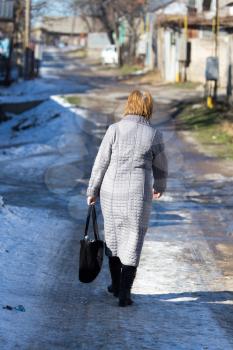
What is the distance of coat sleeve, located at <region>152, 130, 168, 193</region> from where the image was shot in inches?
263

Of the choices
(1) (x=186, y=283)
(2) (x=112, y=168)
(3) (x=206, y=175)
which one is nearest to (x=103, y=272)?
(1) (x=186, y=283)

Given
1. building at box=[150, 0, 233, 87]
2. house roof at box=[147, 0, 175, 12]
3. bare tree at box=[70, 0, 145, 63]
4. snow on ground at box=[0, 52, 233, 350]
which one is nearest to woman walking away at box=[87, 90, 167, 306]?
snow on ground at box=[0, 52, 233, 350]

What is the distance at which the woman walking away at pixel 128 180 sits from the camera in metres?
6.57

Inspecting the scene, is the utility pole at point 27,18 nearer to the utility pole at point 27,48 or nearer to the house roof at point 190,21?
the utility pole at point 27,48

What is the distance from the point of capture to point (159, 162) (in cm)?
671

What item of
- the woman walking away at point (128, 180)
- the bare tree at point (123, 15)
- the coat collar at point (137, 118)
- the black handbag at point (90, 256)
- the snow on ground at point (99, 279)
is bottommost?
the snow on ground at point (99, 279)

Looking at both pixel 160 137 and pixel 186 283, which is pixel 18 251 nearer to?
pixel 186 283

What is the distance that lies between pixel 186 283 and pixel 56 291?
1179 millimetres

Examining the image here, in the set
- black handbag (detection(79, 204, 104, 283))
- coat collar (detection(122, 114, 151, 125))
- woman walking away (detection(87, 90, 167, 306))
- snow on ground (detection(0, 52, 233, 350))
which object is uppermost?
coat collar (detection(122, 114, 151, 125))

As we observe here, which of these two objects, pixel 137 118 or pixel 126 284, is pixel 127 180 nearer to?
pixel 137 118

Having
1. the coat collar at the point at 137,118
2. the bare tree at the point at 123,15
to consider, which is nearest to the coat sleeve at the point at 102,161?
Answer: the coat collar at the point at 137,118

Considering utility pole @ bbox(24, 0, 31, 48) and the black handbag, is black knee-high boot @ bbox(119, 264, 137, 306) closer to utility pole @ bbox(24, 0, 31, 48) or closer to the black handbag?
the black handbag

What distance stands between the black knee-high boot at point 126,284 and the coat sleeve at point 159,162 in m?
Answer: 0.68

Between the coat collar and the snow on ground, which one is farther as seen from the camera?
the coat collar
